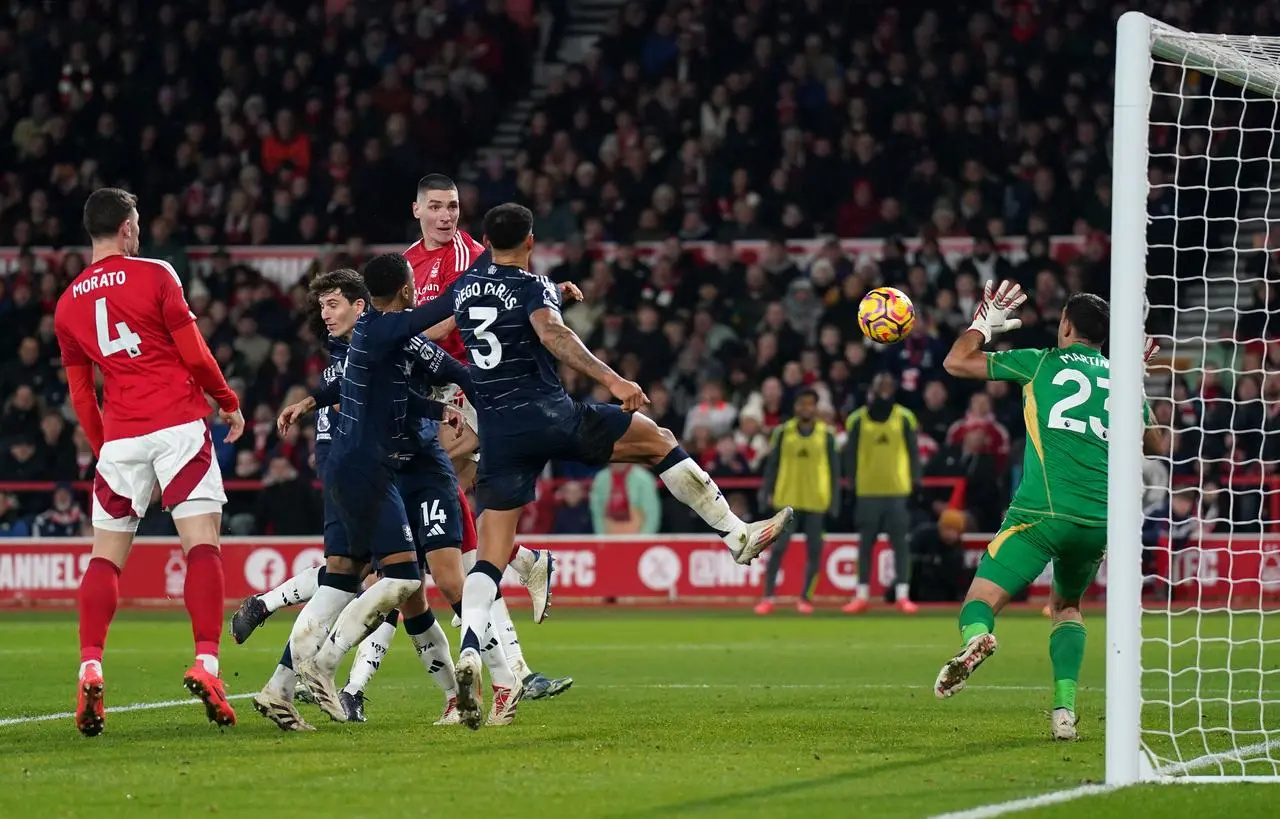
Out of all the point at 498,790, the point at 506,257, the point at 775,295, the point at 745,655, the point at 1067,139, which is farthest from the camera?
the point at 1067,139

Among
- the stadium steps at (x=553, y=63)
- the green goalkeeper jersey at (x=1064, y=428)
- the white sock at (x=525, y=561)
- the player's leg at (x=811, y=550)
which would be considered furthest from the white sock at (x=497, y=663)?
the stadium steps at (x=553, y=63)

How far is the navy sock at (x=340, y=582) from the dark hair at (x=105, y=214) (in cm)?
189

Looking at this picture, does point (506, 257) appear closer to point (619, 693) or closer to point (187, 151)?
point (619, 693)

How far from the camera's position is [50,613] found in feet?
61.2

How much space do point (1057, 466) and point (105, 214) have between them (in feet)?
14.8

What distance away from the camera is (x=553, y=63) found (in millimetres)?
27484

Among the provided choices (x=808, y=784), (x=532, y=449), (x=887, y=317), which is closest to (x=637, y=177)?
(x=887, y=317)

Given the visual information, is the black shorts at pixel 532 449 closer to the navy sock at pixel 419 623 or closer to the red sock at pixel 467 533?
the navy sock at pixel 419 623

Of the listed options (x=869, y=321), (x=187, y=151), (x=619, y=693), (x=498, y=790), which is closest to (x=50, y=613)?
(x=187, y=151)

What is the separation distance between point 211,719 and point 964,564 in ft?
38.9

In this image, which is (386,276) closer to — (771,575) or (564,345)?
(564,345)

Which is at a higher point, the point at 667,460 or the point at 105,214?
the point at 105,214

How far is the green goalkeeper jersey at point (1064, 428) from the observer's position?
8039 mm

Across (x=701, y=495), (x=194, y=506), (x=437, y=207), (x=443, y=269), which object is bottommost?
(x=194, y=506)
